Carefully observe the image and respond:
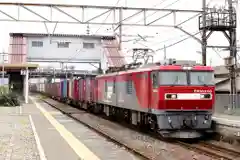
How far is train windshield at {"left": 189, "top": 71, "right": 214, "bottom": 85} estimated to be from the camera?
50.8 ft

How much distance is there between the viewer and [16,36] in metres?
74.6

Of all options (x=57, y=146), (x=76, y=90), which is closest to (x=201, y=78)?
(x=57, y=146)

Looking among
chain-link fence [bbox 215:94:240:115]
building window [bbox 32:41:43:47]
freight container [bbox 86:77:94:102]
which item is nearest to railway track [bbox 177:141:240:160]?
chain-link fence [bbox 215:94:240:115]

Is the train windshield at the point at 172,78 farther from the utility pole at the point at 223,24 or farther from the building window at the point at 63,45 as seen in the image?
the building window at the point at 63,45

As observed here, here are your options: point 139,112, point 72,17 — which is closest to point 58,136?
point 139,112

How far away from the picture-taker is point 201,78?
51.1ft

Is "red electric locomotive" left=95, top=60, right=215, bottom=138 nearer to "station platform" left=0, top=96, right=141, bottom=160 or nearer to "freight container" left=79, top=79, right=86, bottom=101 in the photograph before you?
"station platform" left=0, top=96, right=141, bottom=160

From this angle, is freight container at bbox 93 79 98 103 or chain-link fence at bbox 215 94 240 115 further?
freight container at bbox 93 79 98 103

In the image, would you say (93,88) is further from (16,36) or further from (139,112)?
(16,36)

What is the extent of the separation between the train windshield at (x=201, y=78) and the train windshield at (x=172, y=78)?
288mm

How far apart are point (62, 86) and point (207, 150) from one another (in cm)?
3990

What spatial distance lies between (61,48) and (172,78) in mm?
62168

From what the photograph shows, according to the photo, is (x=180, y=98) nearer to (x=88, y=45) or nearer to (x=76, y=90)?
(x=76, y=90)

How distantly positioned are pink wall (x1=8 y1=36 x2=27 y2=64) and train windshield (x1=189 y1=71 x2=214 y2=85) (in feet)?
194
